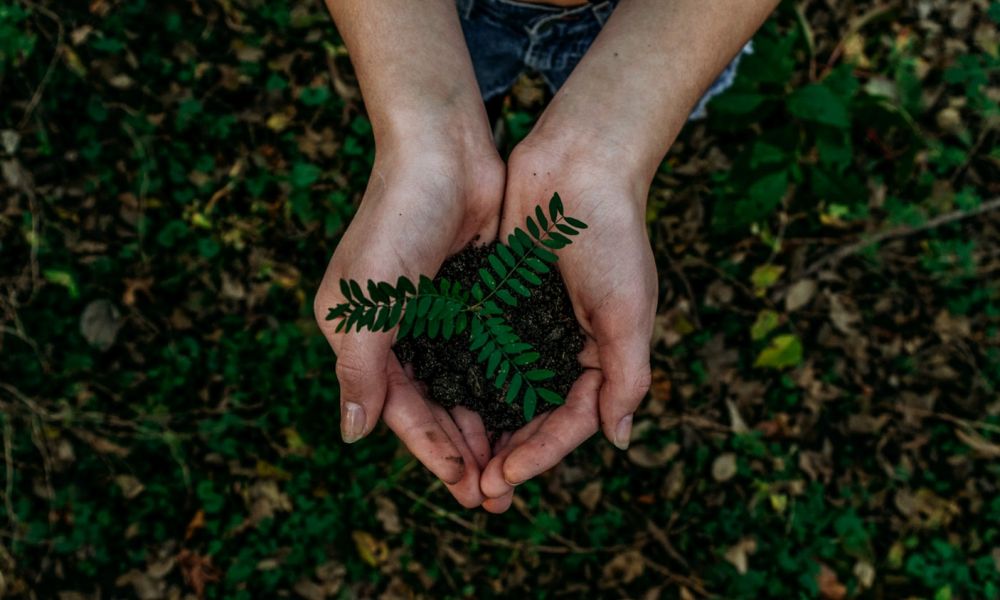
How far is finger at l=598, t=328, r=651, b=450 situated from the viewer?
2.55 metres

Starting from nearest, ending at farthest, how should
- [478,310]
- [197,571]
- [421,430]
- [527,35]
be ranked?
[478,310] < [421,430] < [527,35] < [197,571]

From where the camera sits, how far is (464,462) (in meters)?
2.57

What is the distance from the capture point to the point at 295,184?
4184mm

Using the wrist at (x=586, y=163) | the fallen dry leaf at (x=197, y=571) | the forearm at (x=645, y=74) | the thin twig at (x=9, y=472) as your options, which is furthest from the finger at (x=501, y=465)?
the thin twig at (x=9, y=472)

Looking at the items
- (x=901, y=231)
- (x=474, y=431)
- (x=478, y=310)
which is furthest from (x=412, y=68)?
(x=901, y=231)

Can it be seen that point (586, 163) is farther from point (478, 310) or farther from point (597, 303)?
point (478, 310)

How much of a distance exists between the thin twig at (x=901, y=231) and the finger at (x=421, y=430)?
8.40 ft

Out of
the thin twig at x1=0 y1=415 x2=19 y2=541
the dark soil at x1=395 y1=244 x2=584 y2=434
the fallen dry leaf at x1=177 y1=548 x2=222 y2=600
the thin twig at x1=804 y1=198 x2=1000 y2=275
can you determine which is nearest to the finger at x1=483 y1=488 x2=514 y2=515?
the dark soil at x1=395 y1=244 x2=584 y2=434

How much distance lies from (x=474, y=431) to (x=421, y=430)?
24 centimetres

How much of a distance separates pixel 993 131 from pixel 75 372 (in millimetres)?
5280

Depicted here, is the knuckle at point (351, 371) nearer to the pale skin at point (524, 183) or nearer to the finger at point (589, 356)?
the pale skin at point (524, 183)

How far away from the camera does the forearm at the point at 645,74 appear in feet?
8.77

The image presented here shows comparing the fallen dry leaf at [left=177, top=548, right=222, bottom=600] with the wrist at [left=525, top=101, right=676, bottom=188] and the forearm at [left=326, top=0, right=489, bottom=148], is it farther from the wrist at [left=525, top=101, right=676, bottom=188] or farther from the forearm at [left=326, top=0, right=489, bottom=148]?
the wrist at [left=525, top=101, right=676, bottom=188]

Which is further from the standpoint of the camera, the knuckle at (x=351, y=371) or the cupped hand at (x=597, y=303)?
the cupped hand at (x=597, y=303)
